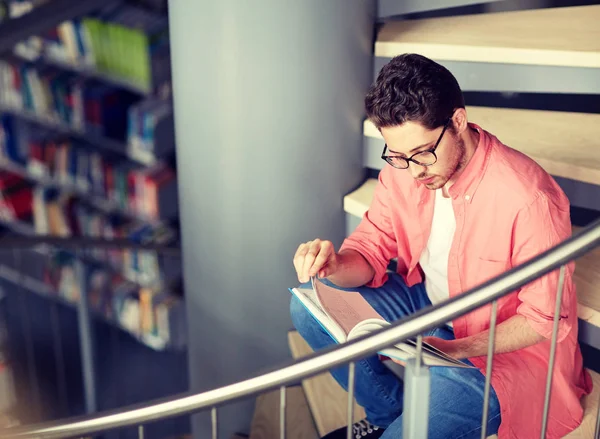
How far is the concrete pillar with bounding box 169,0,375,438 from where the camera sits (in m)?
2.36

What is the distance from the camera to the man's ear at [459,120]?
1.74 metres

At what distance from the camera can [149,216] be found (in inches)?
158

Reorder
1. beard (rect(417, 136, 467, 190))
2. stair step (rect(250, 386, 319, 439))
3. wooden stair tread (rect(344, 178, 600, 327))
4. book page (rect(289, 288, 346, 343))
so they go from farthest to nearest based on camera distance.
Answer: stair step (rect(250, 386, 319, 439)) → wooden stair tread (rect(344, 178, 600, 327)) → beard (rect(417, 136, 467, 190)) → book page (rect(289, 288, 346, 343))

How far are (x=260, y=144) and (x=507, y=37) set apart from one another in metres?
0.75

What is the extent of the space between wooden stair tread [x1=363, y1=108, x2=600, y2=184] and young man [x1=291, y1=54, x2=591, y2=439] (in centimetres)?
32

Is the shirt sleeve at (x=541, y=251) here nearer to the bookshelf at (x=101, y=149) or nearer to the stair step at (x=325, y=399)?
the stair step at (x=325, y=399)

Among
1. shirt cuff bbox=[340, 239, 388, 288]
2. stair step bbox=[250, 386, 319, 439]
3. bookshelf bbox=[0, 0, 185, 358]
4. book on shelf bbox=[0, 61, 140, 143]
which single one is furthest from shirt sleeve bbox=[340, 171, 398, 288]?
book on shelf bbox=[0, 61, 140, 143]

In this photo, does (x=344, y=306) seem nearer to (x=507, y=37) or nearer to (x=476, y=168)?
(x=476, y=168)

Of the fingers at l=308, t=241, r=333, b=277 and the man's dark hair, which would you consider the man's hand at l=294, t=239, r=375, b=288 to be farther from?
the man's dark hair

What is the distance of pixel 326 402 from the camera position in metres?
2.38

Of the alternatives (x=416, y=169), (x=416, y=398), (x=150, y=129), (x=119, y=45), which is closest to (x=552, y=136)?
(x=416, y=169)

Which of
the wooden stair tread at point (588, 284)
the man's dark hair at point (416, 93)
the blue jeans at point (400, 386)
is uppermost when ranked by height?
the man's dark hair at point (416, 93)

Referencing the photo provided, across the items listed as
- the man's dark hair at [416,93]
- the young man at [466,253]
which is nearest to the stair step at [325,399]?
the young man at [466,253]

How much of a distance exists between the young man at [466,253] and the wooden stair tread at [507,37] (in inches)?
19.1
